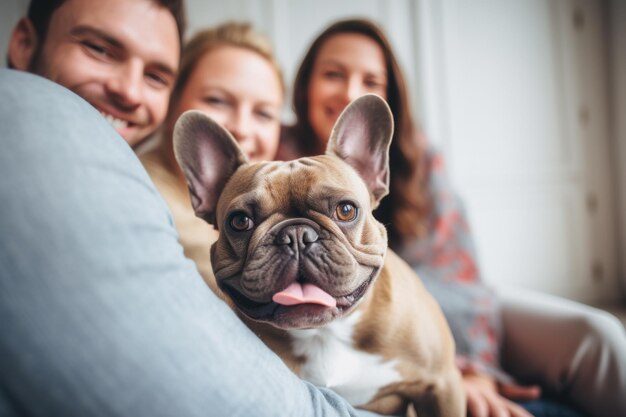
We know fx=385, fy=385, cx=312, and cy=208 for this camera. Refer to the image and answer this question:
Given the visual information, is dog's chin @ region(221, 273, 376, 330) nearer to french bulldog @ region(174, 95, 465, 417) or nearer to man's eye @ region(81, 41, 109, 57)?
french bulldog @ region(174, 95, 465, 417)

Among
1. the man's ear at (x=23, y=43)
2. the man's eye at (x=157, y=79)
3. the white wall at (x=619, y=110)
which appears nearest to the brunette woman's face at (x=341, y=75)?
the man's eye at (x=157, y=79)

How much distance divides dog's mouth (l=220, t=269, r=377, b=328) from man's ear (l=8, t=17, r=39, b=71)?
514 mm

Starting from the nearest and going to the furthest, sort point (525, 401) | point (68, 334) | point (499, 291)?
point (68, 334) < point (525, 401) < point (499, 291)

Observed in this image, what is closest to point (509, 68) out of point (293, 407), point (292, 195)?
point (292, 195)

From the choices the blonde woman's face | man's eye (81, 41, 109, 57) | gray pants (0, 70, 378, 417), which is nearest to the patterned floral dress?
the blonde woman's face

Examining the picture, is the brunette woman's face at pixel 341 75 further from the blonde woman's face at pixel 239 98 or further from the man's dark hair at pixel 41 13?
the man's dark hair at pixel 41 13

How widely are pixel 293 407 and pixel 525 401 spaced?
0.70 metres

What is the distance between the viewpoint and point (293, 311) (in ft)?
1.38

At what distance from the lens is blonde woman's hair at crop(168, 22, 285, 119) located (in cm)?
65

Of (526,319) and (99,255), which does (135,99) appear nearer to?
(99,255)

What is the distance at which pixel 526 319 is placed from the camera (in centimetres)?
94

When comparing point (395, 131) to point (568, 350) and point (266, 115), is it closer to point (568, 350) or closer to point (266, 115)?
point (266, 115)

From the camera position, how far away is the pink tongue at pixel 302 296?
41 centimetres

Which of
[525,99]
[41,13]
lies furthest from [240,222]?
[525,99]
